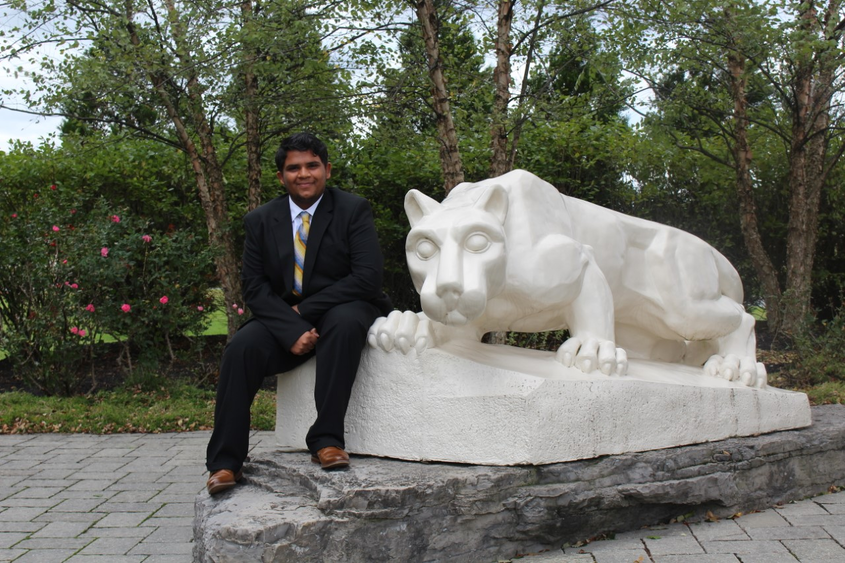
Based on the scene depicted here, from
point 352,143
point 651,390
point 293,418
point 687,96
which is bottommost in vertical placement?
point 293,418

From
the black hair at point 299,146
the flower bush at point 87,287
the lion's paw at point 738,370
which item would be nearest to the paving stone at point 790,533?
the lion's paw at point 738,370

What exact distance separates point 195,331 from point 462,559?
A: 5.49m

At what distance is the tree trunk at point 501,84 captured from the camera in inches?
262

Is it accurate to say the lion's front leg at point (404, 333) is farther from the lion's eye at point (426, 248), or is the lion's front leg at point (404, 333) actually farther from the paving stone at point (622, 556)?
the paving stone at point (622, 556)

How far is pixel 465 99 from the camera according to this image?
7422mm

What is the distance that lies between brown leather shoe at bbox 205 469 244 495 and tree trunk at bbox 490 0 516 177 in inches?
163

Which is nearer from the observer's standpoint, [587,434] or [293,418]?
[587,434]

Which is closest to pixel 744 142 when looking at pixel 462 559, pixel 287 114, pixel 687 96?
pixel 687 96

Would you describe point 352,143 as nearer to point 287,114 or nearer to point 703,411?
point 287,114

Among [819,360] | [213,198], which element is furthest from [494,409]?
[213,198]

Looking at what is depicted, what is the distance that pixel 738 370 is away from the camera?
416 centimetres

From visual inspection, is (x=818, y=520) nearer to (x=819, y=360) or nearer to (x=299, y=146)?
(x=299, y=146)

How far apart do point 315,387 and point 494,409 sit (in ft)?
2.53

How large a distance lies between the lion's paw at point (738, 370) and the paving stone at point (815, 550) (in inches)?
37.6
